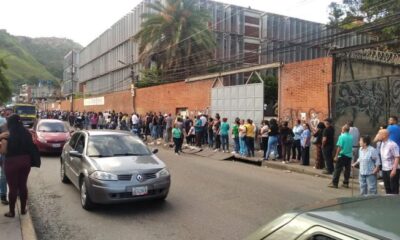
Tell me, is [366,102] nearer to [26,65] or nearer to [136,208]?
[136,208]

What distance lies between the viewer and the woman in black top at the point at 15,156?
7.27 metres

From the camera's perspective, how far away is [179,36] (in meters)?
34.2

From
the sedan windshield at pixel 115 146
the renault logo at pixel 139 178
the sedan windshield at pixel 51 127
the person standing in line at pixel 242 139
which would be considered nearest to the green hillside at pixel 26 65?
the sedan windshield at pixel 51 127

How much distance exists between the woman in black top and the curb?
0.26 meters

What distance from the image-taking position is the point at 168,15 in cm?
3509

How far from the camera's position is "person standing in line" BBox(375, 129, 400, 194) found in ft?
28.7

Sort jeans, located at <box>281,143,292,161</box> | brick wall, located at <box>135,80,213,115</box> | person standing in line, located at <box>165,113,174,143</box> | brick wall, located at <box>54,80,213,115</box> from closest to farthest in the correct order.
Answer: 1. jeans, located at <box>281,143,292,161</box>
2. person standing in line, located at <box>165,113,174,143</box>
3. brick wall, located at <box>135,80,213,115</box>
4. brick wall, located at <box>54,80,213,115</box>

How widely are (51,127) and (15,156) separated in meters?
11.6

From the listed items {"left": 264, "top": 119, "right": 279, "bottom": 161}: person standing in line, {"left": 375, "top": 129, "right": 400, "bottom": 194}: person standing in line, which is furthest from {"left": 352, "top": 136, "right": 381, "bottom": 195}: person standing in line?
{"left": 264, "top": 119, "right": 279, "bottom": 161}: person standing in line

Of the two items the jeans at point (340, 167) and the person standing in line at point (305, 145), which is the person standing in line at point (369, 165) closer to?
the jeans at point (340, 167)

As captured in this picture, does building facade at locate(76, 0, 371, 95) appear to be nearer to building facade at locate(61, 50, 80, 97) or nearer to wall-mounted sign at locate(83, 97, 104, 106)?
wall-mounted sign at locate(83, 97, 104, 106)

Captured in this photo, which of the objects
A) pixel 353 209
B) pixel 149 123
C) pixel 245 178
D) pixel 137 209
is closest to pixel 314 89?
pixel 245 178

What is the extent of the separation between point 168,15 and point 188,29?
6.58ft

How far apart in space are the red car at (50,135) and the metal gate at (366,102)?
10.9 meters
